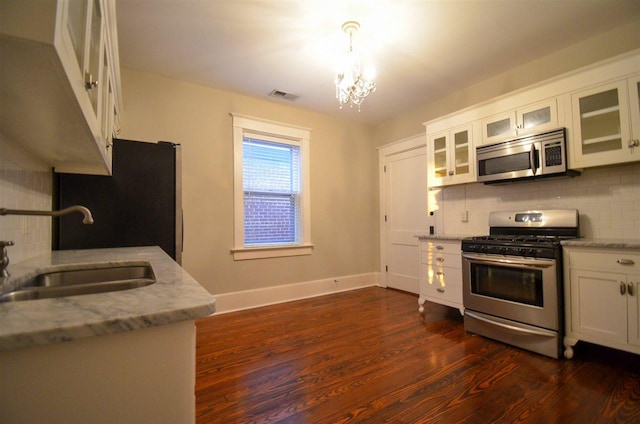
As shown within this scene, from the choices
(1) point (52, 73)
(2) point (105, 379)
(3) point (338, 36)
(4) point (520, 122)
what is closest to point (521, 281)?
(4) point (520, 122)

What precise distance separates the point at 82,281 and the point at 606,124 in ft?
12.5

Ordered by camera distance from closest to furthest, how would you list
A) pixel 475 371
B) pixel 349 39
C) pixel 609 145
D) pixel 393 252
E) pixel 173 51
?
pixel 475 371 → pixel 609 145 → pixel 349 39 → pixel 173 51 → pixel 393 252

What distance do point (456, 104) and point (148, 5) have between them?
3385 millimetres

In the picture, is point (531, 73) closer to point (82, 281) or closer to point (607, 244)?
point (607, 244)

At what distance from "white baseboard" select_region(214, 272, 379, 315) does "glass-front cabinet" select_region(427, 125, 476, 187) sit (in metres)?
1.94

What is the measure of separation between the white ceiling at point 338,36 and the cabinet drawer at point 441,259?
199cm

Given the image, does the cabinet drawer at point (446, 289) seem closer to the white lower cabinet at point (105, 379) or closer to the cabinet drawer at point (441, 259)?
the cabinet drawer at point (441, 259)

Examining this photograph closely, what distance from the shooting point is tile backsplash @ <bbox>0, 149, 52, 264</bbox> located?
1255 millimetres

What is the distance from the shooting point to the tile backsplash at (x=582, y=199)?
93.2 inches

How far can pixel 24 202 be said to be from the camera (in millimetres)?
1485

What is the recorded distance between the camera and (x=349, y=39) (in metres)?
2.45

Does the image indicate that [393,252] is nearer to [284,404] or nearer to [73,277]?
[284,404]

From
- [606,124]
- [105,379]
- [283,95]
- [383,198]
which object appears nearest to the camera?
[105,379]

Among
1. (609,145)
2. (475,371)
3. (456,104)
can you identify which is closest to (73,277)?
(475,371)
